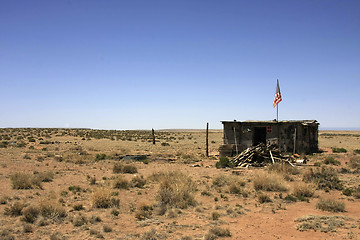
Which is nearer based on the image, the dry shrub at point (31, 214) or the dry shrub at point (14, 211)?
the dry shrub at point (31, 214)

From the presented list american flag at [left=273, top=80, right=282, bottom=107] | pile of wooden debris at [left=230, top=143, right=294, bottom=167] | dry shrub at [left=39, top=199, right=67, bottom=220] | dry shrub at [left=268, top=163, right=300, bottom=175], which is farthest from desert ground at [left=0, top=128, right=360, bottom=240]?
american flag at [left=273, top=80, right=282, bottom=107]

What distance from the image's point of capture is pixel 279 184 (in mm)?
14227

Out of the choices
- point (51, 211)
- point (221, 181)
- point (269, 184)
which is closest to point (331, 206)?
point (269, 184)

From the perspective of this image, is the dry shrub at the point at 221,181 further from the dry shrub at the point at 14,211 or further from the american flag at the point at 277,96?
the american flag at the point at 277,96

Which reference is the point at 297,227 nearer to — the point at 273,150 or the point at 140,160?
the point at 273,150

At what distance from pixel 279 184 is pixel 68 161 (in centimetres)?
1754

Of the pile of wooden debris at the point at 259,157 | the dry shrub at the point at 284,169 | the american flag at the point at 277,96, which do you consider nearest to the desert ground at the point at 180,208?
the dry shrub at the point at 284,169

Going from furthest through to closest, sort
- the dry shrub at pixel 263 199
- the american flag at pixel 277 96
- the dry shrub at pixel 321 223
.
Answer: the american flag at pixel 277 96, the dry shrub at pixel 263 199, the dry shrub at pixel 321 223

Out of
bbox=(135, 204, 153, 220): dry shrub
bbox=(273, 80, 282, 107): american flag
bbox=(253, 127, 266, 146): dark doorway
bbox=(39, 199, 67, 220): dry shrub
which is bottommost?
bbox=(135, 204, 153, 220): dry shrub

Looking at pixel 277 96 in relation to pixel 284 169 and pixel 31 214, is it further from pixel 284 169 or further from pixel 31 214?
pixel 31 214

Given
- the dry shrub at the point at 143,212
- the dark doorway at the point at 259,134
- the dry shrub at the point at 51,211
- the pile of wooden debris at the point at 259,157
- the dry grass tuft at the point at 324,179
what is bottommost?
the dry shrub at the point at 143,212

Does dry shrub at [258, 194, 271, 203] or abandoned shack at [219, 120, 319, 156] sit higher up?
abandoned shack at [219, 120, 319, 156]

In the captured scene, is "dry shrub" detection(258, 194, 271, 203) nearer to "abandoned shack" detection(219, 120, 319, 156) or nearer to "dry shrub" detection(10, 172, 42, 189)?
"dry shrub" detection(10, 172, 42, 189)

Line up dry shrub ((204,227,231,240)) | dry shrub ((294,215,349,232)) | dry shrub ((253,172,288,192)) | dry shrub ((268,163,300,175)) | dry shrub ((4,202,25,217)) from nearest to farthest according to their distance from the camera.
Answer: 1. dry shrub ((204,227,231,240))
2. dry shrub ((294,215,349,232))
3. dry shrub ((4,202,25,217))
4. dry shrub ((253,172,288,192))
5. dry shrub ((268,163,300,175))
